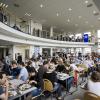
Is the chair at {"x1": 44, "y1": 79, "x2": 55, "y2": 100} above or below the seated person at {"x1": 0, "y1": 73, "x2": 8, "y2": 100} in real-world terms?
below

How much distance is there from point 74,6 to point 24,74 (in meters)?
8.91

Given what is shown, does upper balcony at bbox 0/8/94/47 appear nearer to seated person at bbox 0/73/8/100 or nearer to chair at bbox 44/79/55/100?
chair at bbox 44/79/55/100

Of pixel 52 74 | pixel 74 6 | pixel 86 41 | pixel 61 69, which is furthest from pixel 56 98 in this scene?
pixel 86 41

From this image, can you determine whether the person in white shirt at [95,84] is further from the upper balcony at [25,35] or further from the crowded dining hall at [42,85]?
the upper balcony at [25,35]

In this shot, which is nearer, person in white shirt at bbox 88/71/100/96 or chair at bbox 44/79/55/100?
person in white shirt at bbox 88/71/100/96

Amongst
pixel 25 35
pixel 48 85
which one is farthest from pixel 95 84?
pixel 25 35

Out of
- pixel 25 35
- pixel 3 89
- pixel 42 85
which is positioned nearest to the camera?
pixel 3 89

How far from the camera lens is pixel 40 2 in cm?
1190

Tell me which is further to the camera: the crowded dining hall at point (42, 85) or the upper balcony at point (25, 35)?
the upper balcony at point (25, 35)

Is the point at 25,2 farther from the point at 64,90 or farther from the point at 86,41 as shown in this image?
the point at 86,41

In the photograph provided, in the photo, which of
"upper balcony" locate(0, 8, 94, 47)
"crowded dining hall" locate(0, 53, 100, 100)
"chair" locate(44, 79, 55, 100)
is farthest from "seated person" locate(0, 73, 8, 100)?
"upper balcony" locate(0, 8, 94, 47)

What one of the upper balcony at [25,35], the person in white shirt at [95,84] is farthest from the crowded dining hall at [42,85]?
the upper balcony at [25,35]

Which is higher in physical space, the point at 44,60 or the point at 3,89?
the point at 44,60

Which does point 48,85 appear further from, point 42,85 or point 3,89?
point 3,89
